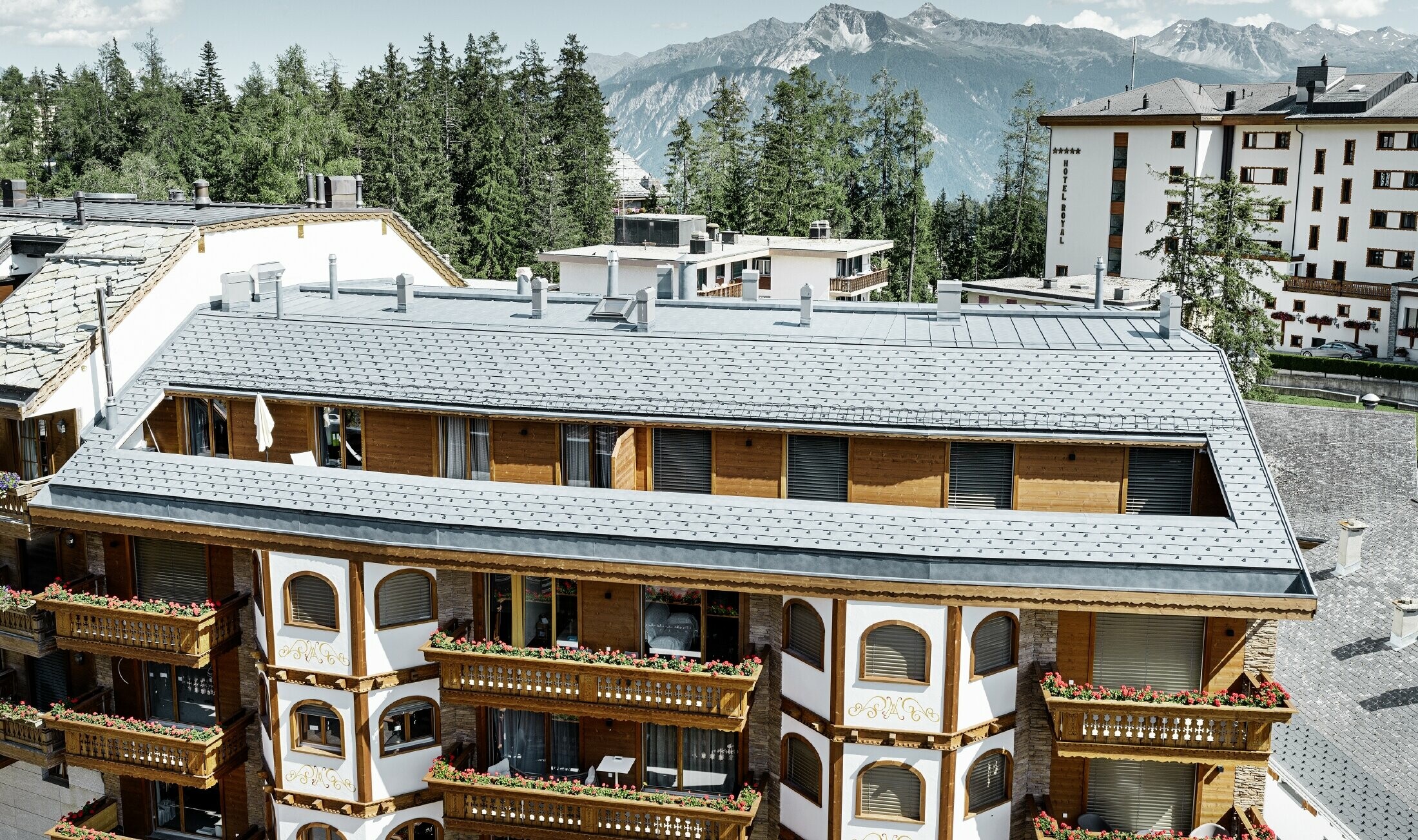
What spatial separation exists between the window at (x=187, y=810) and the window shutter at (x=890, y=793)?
15.9 meters

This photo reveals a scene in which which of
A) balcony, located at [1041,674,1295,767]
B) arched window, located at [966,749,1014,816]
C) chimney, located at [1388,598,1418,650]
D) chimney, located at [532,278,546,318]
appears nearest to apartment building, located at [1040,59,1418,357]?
chimney, located at [1388,598,1418,650]

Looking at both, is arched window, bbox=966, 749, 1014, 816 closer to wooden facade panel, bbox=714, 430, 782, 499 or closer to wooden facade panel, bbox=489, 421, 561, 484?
wooden facade panel, bbox=714, 430, 782, 499

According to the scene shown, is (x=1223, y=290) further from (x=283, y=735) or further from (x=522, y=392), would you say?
(x=283, y=735)

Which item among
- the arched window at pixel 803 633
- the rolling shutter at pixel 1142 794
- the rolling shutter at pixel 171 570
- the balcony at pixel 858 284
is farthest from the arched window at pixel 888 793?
the balcony at pixel 858 284

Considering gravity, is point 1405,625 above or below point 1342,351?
below

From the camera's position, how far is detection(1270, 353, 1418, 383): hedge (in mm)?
73625

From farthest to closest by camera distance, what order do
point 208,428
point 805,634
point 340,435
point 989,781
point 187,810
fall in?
1. point 187,810
2. point 208,428
3. point 340,435
4. point 805,634
5. point 989,781

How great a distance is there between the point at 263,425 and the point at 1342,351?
7615 centimetres

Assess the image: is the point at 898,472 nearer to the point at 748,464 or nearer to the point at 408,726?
the point at 748,464

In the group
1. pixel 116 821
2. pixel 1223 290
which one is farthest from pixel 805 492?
pixel 1223 290

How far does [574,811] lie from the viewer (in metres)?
24.6

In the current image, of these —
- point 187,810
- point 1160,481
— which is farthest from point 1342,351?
point 187,810

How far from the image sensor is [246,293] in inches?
1242

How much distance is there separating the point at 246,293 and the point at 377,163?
227ft
